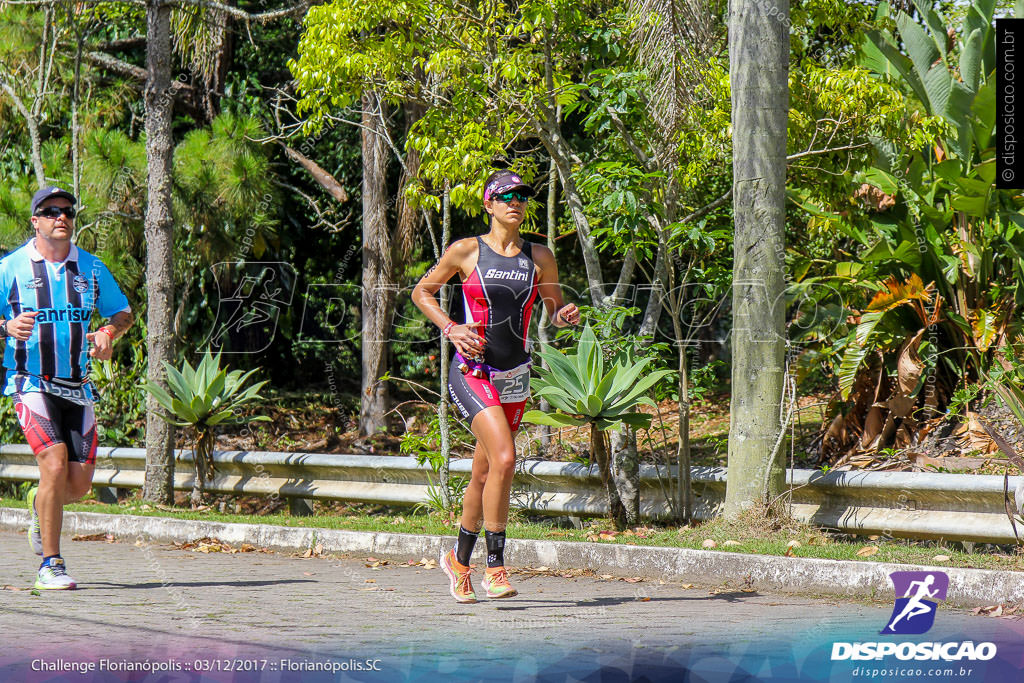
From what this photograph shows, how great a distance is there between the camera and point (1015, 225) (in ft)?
35.0

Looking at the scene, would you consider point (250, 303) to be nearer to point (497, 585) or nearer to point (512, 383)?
point (512, 383)

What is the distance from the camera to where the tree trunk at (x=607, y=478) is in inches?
324

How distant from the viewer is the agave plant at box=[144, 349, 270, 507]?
11.2 metres

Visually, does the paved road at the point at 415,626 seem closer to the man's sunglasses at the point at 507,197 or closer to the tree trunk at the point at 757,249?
the tree trunk at the point at 757,249

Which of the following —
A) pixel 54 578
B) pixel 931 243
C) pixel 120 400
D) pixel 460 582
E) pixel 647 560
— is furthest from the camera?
pixel 120 400

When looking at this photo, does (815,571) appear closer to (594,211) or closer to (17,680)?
(594,211)

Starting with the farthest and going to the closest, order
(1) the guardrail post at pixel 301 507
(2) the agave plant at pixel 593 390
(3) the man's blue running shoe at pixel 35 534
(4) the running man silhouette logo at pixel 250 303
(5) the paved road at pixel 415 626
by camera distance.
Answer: (4) the running man silhouette logo at pixel 250 303 < (1) the guardrail post at pixel 301 507 < (2) the agave plant at pixel 593 390 < (3) the man's blue running shoe at pixel 35 534 < (5) the paved road at pixel 415 626

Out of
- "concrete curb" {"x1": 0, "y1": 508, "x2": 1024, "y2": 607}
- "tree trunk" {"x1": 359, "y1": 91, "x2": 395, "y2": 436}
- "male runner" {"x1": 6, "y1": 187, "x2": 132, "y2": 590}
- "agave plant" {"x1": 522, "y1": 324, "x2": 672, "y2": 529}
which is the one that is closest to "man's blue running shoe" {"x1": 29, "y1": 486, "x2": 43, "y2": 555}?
"male runner" {"x1": 6, "y1": 187, "x2": 132, "y2": 590}

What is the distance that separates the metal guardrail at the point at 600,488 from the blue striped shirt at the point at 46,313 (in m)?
3.35

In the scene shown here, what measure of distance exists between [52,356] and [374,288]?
8766 millimetres

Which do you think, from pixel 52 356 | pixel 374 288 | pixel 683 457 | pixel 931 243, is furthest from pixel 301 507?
pixel 931 243

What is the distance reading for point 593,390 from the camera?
801 centimetres

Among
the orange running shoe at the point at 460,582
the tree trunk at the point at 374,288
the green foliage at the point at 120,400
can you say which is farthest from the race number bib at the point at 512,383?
the green foliage at the point at 120,400

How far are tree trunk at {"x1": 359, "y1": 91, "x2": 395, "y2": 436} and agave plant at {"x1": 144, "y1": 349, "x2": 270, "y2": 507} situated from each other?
366cm
